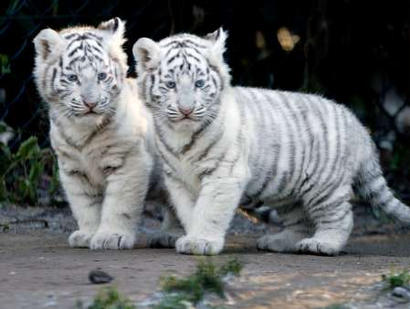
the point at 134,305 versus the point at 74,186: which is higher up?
the point at 74,186

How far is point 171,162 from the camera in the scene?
528 cm

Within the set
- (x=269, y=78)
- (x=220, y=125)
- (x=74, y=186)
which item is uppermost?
(x=269, y=78)

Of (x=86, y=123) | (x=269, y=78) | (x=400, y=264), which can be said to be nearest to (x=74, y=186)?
(x=86, y=123)

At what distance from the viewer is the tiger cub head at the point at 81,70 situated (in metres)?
5.26

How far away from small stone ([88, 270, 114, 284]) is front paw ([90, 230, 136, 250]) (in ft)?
3.79

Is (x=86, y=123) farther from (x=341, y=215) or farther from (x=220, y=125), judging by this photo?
(x=341, y=215)

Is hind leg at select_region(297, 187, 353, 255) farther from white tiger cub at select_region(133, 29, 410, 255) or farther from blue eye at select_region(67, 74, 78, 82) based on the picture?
blue eye at select_region(67, 74, 78, 82)

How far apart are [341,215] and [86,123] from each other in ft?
4.40

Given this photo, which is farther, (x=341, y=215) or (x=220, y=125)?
(x=341, y=215)

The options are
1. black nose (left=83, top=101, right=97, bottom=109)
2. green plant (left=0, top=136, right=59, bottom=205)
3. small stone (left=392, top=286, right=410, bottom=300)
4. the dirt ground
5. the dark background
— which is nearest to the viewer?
the dirt ground

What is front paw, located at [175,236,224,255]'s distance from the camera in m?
5.00

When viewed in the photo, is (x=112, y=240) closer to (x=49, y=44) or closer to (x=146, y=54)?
(x=146, y=54)

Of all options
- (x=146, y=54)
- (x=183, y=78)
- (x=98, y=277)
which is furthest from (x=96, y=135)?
(x=98, y=277)

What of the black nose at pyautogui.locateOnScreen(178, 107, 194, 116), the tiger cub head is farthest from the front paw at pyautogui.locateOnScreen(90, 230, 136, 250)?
the black nose at pyautogui.locateOnScreen(178, 107, 194, 116)
